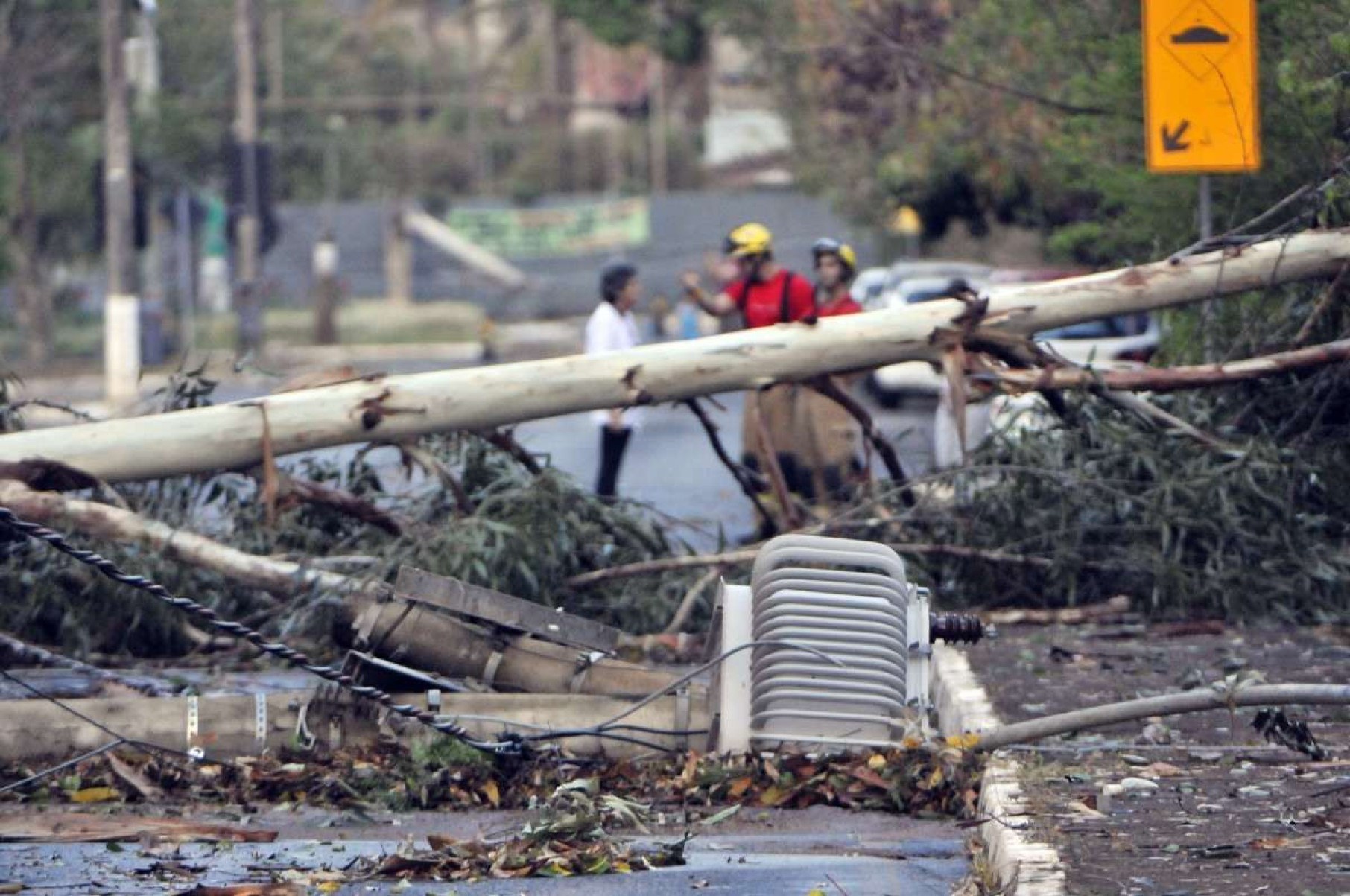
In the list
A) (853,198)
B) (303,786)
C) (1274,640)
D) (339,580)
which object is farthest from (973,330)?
(853,198)

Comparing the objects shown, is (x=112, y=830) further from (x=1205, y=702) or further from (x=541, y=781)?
(x=1205, y=702)

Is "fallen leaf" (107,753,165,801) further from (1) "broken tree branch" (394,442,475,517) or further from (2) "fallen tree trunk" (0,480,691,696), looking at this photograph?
(1) "broken tree branch" (394,442,475,517)

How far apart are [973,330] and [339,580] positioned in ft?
9.28

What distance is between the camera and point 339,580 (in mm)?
8406

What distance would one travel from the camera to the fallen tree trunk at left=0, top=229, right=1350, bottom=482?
855cm

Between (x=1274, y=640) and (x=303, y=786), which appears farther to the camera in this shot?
(x=1274, y=640)

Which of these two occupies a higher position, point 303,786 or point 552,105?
point 552,105

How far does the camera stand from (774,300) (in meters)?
11.6

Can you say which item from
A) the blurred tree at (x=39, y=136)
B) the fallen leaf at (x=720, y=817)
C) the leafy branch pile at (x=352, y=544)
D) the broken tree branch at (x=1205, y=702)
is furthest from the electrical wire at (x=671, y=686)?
the blurred tree at (x=39, y=136)

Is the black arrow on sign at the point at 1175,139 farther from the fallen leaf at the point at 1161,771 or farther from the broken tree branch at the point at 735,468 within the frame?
the fallen leaf at the point at 1161,771

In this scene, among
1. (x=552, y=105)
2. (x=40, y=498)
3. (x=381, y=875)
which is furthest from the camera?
(x=552, y=105)

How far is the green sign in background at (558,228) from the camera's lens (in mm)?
48281

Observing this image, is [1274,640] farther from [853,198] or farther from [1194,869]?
[853,198]

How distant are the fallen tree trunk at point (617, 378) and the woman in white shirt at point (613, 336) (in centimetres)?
300
